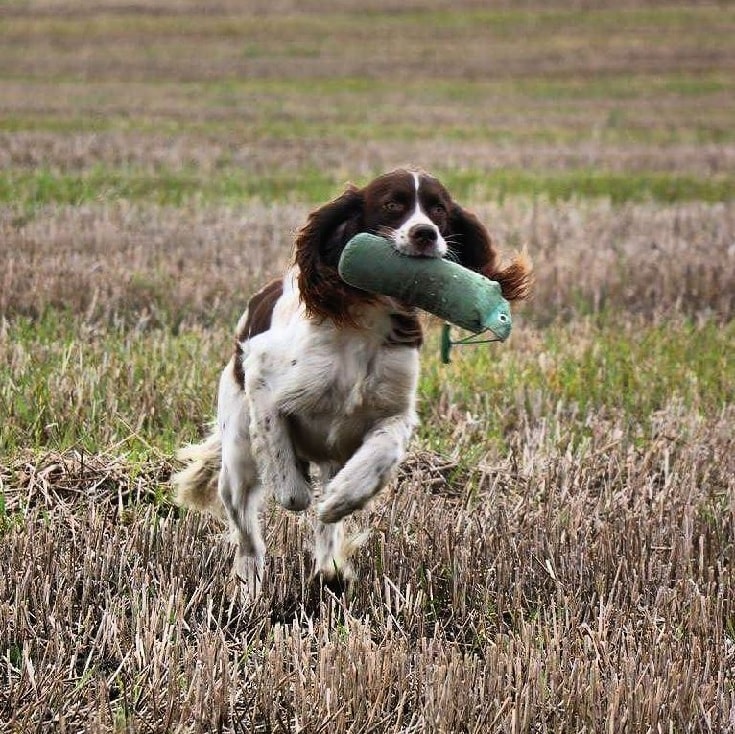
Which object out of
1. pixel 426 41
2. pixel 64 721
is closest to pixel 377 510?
pixel 64 721

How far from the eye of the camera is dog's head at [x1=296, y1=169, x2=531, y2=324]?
3.97 meters

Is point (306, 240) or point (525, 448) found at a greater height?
point (306, 240)

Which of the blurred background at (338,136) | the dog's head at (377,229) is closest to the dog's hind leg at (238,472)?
the dog's head at (377,229)

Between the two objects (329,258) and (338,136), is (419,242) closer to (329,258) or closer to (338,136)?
(329,258)

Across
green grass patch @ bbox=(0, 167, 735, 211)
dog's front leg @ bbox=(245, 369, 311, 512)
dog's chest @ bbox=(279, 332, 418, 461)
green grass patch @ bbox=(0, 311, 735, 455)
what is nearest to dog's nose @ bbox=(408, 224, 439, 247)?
dog's chest @ bbox=(279, 332, 418, 461)

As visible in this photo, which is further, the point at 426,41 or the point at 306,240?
the point at 426,41

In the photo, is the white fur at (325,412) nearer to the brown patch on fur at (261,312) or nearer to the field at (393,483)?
the brown patch on fur at (261,312)

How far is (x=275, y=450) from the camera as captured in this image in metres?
4.32

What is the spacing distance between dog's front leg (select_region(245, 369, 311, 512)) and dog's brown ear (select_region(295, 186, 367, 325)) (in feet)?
1.15

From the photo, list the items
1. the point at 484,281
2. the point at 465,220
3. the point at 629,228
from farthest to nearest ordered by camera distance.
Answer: the point at 629,228, the point at 465,220, the point at 484,281

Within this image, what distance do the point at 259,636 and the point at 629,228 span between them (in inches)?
330

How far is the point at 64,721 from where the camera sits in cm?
296

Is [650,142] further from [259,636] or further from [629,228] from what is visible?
[259,636]

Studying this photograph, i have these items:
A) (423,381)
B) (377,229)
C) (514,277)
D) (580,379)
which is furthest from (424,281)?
(580,379)
